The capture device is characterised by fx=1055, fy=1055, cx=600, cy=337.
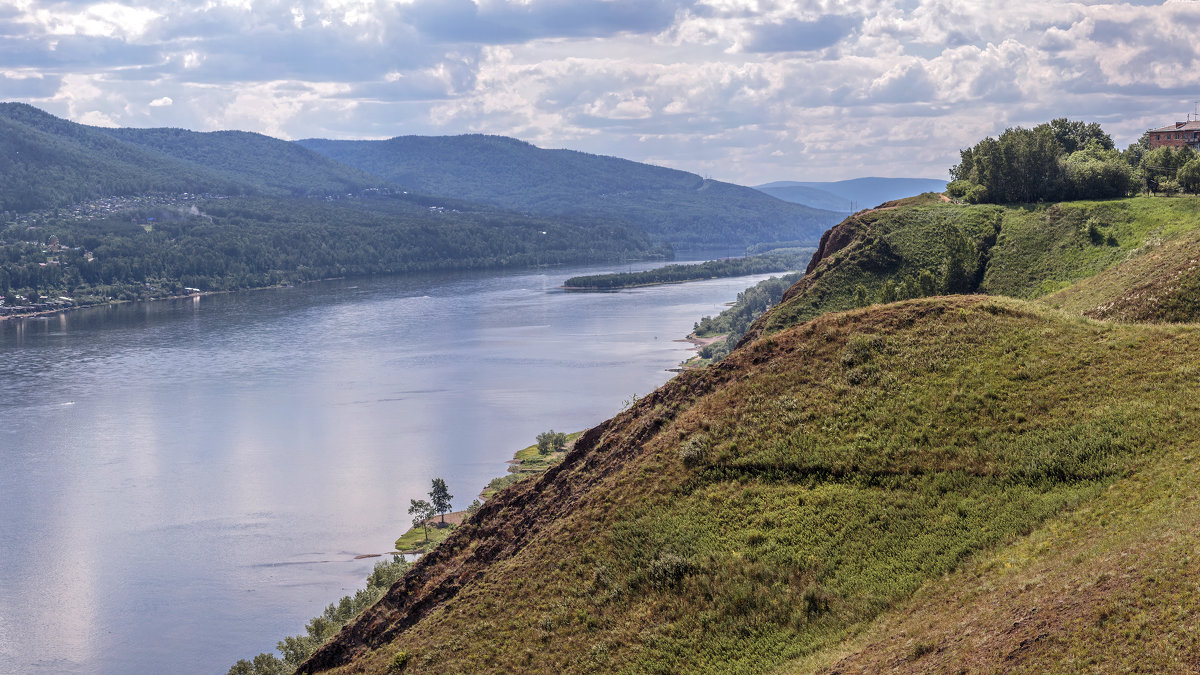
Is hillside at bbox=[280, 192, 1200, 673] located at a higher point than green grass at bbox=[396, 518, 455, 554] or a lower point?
higher

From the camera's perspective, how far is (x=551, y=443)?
9531cm

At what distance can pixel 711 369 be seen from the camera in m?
38.2

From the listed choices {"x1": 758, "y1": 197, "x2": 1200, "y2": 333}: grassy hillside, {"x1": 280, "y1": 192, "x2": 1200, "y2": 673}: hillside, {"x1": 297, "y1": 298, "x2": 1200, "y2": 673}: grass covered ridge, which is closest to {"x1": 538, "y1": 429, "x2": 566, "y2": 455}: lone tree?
{"x1": 758, "y1": 197, "x2": 1200, "y2": 333}: grassy hillside

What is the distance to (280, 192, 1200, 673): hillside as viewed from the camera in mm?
22047

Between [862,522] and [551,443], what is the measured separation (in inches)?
2670

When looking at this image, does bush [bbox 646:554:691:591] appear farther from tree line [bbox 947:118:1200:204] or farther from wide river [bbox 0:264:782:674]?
tree line [bbox 947:118:1200:204]

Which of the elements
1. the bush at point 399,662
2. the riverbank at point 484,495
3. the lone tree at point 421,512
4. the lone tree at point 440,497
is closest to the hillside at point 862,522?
the bush at point 399,662

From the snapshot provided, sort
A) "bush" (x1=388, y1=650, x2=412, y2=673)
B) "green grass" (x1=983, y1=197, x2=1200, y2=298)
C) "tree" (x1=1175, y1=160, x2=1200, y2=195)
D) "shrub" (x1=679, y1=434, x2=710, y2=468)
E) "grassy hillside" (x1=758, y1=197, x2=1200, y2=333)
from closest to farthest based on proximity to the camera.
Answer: "bush" (x1=388, y1=650, x2=412, y2=673)
"shrub" (x1=679, y1=434, x2=710, y2=468)
"green grass" (x1=983, y1=197, x2=1200, y2=298)
"grassy hillside" (x1=758, y1=197, x2=1200, y2=333)
"tree" (x1=1175, y1=160, x2=1200, y2=195)

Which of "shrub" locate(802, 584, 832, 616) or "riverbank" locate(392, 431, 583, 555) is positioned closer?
"shrub" locate(802, 584, 832, 616)

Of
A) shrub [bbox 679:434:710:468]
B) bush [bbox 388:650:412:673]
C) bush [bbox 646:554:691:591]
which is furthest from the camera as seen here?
shrub [bbox 679:434:710:468]

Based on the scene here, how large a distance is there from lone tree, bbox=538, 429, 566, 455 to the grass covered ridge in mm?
56925

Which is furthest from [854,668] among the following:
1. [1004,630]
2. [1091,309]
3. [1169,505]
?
[1091,309]

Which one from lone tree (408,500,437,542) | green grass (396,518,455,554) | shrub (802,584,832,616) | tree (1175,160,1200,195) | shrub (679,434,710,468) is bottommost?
green grass (396,518,455,554)

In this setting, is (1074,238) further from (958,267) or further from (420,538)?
(420,538)
